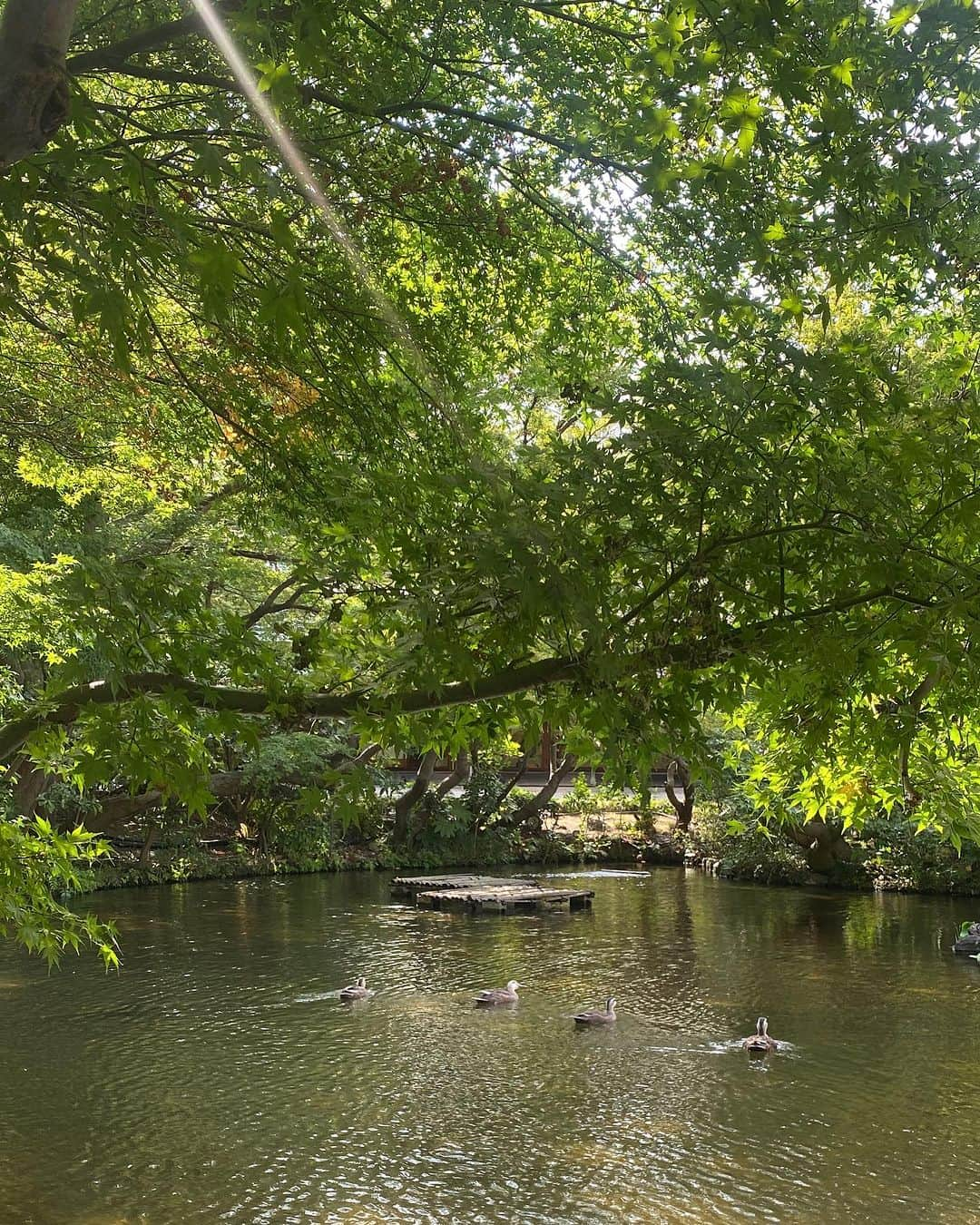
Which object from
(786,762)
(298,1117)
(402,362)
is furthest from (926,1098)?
(402,362)

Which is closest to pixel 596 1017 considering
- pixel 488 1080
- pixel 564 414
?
pixel 488 1080

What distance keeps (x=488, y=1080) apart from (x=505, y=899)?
9.77 m

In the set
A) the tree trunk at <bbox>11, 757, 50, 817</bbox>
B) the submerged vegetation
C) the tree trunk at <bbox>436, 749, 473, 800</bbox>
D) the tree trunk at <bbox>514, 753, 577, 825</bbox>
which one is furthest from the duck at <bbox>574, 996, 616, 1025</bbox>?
the tree trunk at <bbox>514, 753, 577, 825</bbox>

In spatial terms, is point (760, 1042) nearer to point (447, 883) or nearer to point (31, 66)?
point (447, 883)

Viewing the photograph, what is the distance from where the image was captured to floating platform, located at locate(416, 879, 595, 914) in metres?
20.7

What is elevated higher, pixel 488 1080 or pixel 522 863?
pixel 522 863

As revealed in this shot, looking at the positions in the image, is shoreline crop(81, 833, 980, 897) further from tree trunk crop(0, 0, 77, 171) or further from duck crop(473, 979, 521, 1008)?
tree trunk crop(0, 0, 77, 171)

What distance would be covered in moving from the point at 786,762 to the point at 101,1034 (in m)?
10.0

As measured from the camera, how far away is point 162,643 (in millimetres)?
3477

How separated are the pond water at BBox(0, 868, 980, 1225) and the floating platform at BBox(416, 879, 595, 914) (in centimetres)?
222

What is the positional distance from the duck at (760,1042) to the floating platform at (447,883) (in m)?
10.2

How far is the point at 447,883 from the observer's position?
22.4 m

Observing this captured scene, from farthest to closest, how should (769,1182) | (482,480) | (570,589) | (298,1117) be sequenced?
(298,1117) < (769,1182) < (482,480) < (570,589)

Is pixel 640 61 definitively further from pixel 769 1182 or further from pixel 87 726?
pixel 769 1182
